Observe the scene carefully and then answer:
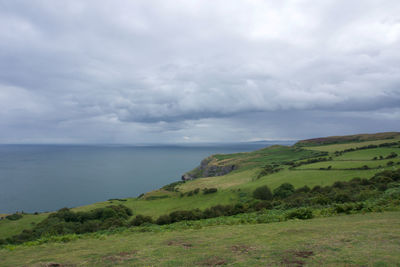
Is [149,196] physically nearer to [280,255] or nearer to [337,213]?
[337,213]

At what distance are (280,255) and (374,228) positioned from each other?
6.69 meters

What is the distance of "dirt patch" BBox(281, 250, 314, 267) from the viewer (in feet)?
26.7

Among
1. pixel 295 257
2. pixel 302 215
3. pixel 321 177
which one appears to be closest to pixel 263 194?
pixel 321 177

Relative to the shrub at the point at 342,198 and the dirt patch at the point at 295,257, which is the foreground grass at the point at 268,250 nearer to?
the dirt patch at the point at 295,257

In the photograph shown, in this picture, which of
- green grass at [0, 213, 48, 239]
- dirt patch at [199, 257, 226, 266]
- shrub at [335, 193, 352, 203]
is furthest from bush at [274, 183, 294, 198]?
green grass at [0, 213, 48, 239]

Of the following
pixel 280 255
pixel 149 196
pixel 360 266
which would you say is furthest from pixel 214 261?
pixel 149 196

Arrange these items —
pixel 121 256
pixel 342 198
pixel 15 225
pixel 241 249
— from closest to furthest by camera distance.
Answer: pixel 241 249, pixel 121 256, pixel 342 198, pixel 15 225

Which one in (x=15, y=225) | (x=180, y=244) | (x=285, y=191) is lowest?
(x=15, y=225)

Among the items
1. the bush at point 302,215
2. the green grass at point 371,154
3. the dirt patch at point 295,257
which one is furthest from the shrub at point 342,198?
the green grass at point 371,154

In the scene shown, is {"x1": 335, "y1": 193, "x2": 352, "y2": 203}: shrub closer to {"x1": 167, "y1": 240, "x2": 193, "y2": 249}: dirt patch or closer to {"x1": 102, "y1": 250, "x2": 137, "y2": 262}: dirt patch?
{"x1": 167, "y1": 240, "x2": 193, "y2": 249}: dirt patch

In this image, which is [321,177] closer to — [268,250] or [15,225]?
[268,250]

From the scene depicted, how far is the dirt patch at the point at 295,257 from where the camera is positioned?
8.14 meters

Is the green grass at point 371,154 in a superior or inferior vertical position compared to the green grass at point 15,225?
superior

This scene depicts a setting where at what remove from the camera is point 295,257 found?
8781mm
